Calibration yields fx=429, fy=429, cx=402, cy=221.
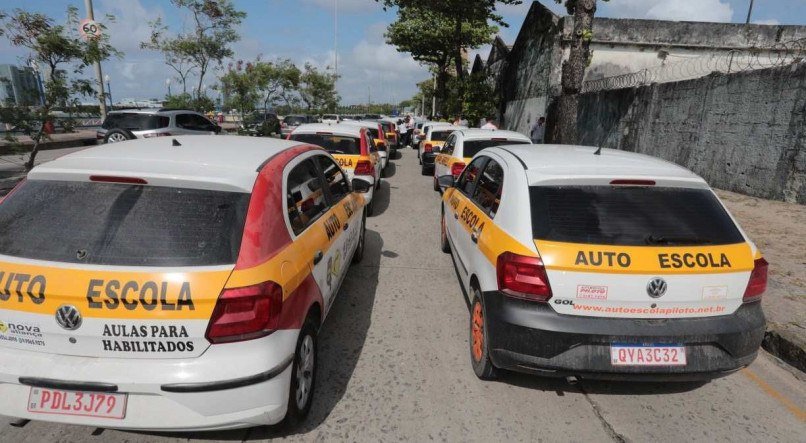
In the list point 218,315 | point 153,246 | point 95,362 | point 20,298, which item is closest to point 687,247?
point 218,315

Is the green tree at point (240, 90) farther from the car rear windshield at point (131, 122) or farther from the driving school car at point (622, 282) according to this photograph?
the driving school car at point (622, 282)

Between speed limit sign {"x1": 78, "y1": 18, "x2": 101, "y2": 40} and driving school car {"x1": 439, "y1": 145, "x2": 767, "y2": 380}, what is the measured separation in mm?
9881

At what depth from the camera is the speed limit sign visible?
8.70 m

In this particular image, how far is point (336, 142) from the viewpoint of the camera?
26.3 feet

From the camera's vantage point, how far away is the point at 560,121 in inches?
435

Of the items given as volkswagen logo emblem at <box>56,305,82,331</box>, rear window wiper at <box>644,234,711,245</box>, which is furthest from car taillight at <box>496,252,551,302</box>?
volkswagen logo emblem at <box>56,305,82,331</box>

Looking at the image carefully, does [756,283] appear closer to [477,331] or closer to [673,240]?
[673,240]

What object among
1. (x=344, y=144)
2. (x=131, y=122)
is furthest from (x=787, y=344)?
(x=131, y=122)

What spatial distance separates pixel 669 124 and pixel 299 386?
11452 mm

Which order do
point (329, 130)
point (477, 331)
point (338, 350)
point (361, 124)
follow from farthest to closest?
point (361, 124)
point (329, 130)
point (338, 350)
point (477, 331)

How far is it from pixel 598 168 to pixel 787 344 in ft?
7.99

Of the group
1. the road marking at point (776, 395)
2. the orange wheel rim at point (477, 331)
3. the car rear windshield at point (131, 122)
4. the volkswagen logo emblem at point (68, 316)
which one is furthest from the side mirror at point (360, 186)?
the car rear windshield at point (131, 122)

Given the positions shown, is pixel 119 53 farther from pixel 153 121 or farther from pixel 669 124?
pixel 669 124

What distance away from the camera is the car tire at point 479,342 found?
10.3 ft
